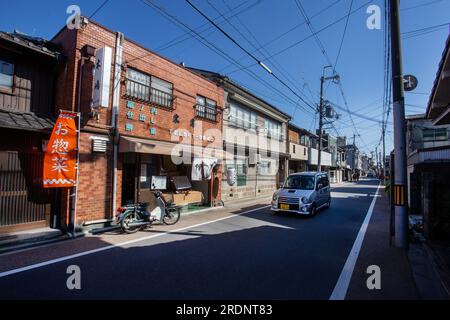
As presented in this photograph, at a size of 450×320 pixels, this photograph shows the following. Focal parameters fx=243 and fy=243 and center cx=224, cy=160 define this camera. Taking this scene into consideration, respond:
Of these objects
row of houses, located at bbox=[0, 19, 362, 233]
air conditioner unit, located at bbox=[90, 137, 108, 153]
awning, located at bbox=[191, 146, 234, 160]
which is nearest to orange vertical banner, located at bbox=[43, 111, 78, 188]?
row of houses, located at bbox=[0, 19, 362, 233]

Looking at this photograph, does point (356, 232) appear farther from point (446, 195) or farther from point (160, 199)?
point (160, 199)

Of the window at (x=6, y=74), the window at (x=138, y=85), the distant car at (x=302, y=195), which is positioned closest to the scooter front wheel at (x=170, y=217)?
the distant car at (x=302, y=195)

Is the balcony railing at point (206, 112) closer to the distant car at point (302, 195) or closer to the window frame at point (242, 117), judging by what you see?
the window frame at point (242, 117)

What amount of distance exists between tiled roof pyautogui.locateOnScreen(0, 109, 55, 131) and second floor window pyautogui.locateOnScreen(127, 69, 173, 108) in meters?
2.96

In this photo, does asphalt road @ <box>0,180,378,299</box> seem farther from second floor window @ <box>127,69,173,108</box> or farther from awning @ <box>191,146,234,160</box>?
second floor window @ <box>127,69,173,108</box>

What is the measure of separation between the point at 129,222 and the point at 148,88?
545 cm

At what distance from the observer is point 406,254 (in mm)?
5863

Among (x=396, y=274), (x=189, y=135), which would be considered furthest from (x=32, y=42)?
(x=396, y=274)

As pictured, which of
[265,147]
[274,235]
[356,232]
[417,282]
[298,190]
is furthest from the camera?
[265,147]

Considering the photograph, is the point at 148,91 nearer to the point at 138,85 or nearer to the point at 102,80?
the point at 138,85

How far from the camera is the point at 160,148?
9086 millimetres

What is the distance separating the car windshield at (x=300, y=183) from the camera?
37.2 ft

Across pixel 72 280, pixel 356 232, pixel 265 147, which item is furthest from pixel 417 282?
pixel 265 147
